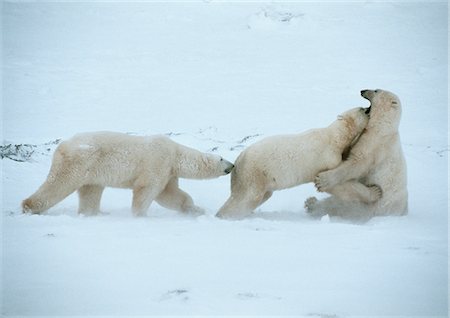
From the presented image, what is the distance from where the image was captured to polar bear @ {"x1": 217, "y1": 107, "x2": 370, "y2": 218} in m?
6.68

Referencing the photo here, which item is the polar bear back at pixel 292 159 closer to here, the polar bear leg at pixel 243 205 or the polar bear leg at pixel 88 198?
the polar bear leg at pixel 243 205

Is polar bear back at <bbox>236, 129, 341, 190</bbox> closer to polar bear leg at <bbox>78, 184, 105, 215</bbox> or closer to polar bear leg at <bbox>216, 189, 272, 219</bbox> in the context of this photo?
polar bear leg at <bbox>216, 189, 272, 219</bbox>

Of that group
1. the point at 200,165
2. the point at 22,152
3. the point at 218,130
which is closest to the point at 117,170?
the point at 200,165

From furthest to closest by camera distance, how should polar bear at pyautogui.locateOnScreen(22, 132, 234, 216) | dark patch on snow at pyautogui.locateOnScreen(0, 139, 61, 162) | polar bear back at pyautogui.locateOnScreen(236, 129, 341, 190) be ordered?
dark patch on snow at pyautogui.locateOnScreen(0, 139, 61, 162), polar bear back at pyautogui.locateOnScreen(236, 129, 341, 190), polar bear at pyautogui.locateOnScreen(22, 132, 234, 216)

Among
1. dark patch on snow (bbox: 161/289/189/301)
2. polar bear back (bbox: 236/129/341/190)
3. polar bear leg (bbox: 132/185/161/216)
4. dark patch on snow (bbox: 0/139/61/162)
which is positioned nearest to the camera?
dark patch on snow (bbox: 161/289/189/301)

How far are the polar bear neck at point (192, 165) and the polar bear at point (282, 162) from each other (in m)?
0.40

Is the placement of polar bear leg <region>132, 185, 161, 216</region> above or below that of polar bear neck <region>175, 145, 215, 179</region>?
below

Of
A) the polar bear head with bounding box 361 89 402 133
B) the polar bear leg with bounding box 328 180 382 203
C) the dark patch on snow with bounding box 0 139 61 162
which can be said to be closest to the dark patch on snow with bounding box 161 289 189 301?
the polar bear leg with bounding box 328 180 382 203

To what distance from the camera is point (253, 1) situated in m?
24.1

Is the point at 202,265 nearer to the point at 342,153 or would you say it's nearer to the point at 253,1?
the point at 342,153

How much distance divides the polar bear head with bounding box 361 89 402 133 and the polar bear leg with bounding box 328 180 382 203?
0.72 m

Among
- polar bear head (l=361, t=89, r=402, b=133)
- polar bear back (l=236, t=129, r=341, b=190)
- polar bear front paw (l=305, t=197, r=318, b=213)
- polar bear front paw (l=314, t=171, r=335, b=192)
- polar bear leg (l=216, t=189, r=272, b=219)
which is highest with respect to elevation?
polar bear head (l=361, t=89, r=402, b=133)

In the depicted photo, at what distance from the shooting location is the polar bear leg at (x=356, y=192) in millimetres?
6805

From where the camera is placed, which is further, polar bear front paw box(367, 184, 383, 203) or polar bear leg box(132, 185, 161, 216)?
polar bear front paw box(367, 184, 383, 203)
